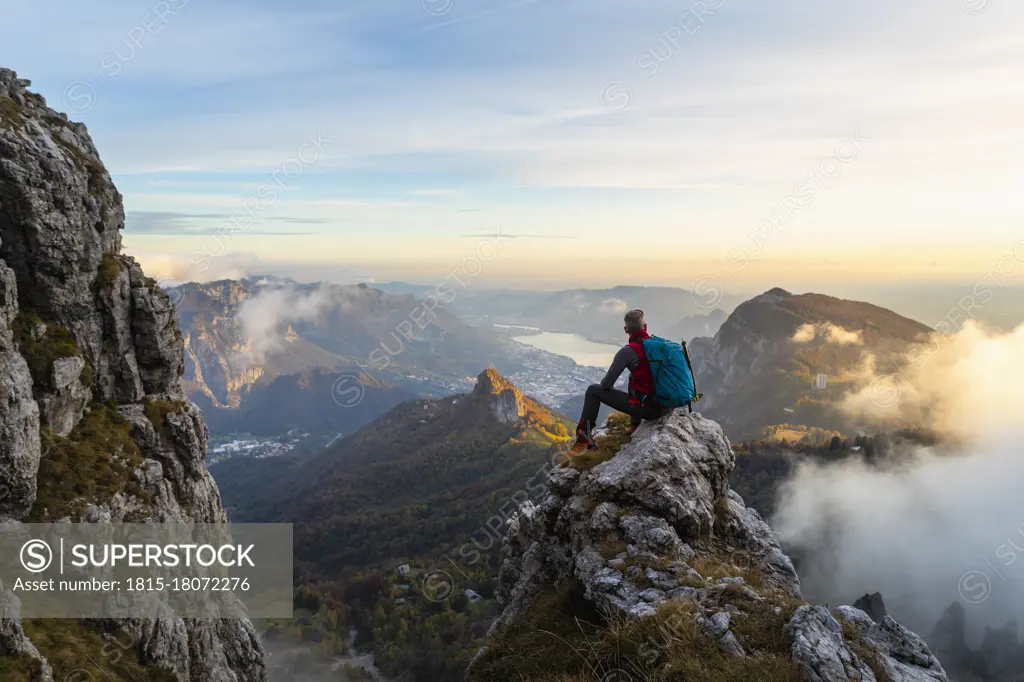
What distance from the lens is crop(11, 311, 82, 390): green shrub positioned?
28.1m

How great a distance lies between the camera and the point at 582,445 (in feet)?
52.8

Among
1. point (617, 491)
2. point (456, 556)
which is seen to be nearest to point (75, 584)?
point (617, 491)

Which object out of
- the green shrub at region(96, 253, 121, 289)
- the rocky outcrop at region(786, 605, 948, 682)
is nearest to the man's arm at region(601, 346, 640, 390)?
the rocky outcrop at region(786, 605, 948, 682)

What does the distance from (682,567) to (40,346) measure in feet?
111

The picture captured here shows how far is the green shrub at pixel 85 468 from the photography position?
25.5 meters

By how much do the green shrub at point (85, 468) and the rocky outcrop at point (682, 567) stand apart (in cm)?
2178

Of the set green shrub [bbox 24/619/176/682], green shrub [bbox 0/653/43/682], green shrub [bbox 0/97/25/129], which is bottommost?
green shrub [bbox 24/619/176/682]

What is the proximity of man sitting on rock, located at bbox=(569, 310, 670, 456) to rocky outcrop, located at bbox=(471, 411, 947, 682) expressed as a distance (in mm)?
497

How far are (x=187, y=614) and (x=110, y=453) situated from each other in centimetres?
970

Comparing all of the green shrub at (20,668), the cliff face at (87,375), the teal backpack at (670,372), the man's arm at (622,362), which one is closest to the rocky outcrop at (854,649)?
the teal backpack at (670,372)

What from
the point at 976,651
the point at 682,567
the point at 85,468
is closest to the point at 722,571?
the point at 682,567

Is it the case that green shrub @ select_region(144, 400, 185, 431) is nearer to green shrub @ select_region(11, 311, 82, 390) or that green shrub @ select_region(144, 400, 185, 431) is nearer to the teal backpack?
green shrub @ select_region(11, 311, 82, 390)

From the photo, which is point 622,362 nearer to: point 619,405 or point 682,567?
point 619,405

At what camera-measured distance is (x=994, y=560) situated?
161m
